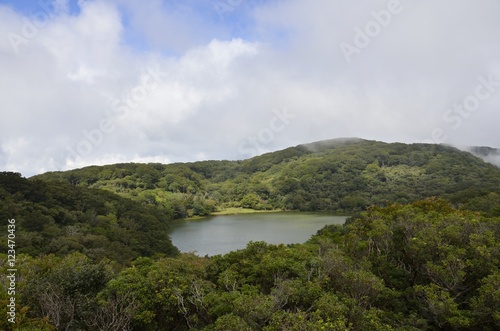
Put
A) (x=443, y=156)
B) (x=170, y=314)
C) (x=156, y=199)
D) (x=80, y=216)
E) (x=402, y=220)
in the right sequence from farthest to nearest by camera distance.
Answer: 1. (x=443, y=156)
2. (x=156, y=199)
3. (x=80, y=216)
4. (x=402, y=220)
5. (x=170, y=314)

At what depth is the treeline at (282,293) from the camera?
10.6 m

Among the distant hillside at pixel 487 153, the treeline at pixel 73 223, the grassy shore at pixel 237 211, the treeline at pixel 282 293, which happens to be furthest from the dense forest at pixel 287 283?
the distant hillside at pixel 487 153

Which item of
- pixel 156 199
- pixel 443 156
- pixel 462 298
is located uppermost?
pixel 443 156

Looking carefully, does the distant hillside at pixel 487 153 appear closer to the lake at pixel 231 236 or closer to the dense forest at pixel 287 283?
the lake at pixel 231 236

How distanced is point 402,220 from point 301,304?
9765 millimetres

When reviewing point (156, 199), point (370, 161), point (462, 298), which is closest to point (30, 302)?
point (462, 298)

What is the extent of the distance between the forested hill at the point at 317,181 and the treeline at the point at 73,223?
1447 inches

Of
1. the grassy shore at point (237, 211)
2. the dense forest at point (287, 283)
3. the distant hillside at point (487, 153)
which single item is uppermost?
the distant hillside at point (487, 153)

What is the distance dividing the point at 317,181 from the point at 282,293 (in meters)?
116

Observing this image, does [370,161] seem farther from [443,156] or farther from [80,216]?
[80,216]

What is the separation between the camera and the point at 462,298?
1420cm

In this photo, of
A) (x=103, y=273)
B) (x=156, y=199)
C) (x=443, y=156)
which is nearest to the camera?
(x=103, y=273)

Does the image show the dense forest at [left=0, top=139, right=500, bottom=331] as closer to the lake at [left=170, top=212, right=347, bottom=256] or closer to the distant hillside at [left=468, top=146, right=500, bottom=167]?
the lake at [left=170, top=212, right=347, bottom=256]

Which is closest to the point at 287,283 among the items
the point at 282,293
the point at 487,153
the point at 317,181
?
the point at 282,293
